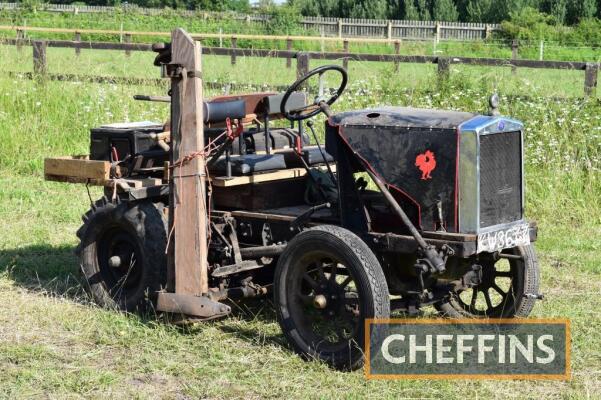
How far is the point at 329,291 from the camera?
535cm

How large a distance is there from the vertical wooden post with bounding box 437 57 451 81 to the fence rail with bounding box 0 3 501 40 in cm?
3116

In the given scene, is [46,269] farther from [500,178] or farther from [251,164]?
[500,178]

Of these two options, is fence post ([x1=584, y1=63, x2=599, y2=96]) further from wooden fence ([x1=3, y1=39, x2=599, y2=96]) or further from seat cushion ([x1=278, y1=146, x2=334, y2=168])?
seat cushion ([x1=278, y1=146, x2=334, y2=168])

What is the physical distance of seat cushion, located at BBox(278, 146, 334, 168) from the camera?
624 cm

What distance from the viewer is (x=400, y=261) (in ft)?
18.3

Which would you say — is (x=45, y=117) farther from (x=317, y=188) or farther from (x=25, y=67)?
(x=317, y=188)

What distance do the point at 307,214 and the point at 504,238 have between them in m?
1.17

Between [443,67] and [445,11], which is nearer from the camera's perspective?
[443,67]

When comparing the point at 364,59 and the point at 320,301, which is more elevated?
the point at 364,59

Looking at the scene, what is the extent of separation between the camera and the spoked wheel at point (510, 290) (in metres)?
5.90

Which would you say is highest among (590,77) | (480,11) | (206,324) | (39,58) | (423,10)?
(423,10)

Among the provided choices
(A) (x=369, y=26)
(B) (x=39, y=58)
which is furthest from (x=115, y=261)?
(A) (x=369, y=26)

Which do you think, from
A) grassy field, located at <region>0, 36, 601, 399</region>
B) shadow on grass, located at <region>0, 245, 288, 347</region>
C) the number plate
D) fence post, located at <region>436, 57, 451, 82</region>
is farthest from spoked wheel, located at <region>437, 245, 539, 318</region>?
fence post, located at <region>436, 57, 451, 82</region>

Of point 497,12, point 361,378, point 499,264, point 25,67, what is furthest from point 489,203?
point 497,12
